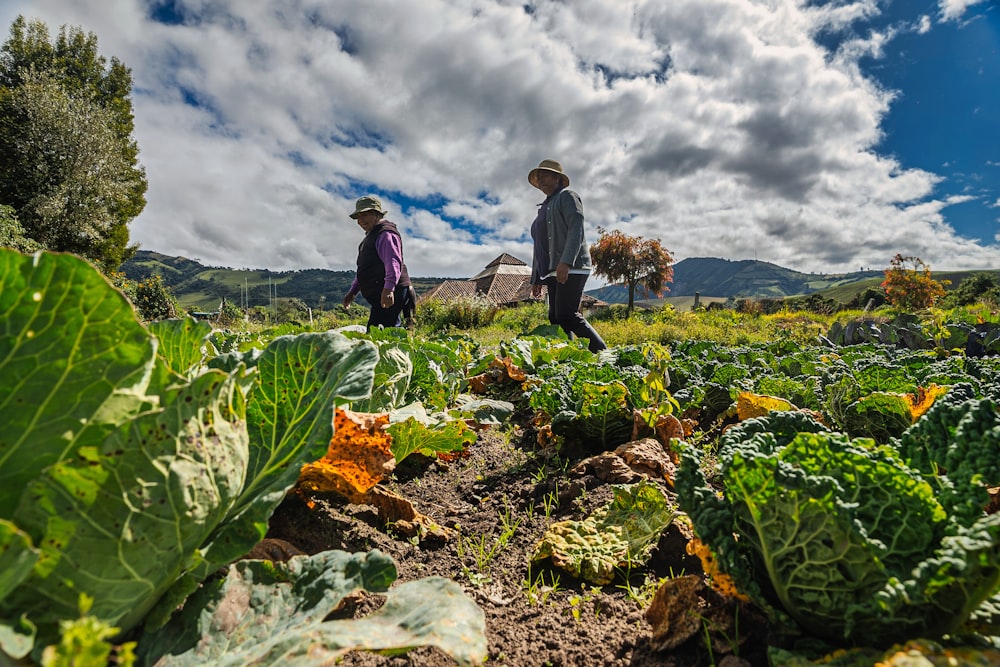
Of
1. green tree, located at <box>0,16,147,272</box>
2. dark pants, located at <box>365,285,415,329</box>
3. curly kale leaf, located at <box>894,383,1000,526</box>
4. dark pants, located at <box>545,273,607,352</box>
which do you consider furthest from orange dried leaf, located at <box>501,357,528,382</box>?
green tree, located at <box>0,16,147,272</box>

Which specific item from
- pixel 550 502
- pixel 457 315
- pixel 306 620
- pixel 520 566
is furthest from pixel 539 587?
pixel 457 315

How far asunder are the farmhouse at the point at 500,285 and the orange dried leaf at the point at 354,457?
38.1 metres

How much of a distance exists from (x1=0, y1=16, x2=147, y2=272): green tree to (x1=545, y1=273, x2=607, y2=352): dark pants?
83.4 feet

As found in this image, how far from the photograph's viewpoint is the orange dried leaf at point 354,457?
1633mm

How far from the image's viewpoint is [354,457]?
1662mm

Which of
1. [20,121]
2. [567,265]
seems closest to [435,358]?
[567,265]

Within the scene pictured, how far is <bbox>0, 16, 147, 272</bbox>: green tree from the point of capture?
21438 millimetres

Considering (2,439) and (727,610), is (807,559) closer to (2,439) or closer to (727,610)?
(727,610)

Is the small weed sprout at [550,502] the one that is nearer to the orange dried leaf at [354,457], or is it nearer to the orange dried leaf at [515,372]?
the orange dried leaf at [354,457]

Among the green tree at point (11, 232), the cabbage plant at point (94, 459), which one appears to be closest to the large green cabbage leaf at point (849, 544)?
the cabbage plant at point (94, 459)

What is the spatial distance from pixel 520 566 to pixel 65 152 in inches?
1200

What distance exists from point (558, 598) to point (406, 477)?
1156mm

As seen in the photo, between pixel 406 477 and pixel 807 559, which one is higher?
pixel 807 559

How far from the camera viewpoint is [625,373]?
337 cm
